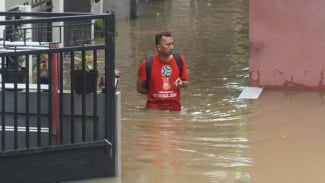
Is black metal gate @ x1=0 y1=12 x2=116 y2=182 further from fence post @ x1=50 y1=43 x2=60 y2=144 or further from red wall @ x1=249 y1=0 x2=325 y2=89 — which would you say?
red wall @ x1=249 y1=0 x2=325 y2=89

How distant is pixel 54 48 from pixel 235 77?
20.4 ft

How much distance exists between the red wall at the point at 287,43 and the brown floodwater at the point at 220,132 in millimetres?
253

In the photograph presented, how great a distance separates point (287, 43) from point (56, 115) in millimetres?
5177

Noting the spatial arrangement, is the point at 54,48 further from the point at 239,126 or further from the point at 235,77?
the point at 235,77

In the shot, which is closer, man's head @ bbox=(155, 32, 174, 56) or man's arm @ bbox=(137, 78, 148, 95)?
man's head @ bbox=(155, 32, 174, 56)

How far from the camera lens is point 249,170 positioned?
7.08 m

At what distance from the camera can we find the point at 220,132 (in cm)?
862

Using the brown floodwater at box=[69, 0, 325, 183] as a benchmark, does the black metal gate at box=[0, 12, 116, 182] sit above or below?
above

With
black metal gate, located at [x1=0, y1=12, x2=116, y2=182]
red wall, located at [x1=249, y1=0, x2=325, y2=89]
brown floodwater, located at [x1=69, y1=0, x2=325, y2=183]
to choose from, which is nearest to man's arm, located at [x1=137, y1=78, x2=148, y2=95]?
brown floodwater, located at [x1=69, y1=0, x2=325, y2=183]

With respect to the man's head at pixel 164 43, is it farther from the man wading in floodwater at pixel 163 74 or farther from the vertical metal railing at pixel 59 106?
the vertical metal railing at pixel 59 106

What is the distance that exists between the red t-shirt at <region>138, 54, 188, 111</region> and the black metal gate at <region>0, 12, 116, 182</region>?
8.45ft

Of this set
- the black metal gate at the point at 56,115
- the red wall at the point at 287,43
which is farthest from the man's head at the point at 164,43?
the black metal gate at the point at 56,115

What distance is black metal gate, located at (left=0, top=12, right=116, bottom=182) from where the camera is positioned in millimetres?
6461

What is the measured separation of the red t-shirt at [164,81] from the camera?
9.38 metres
